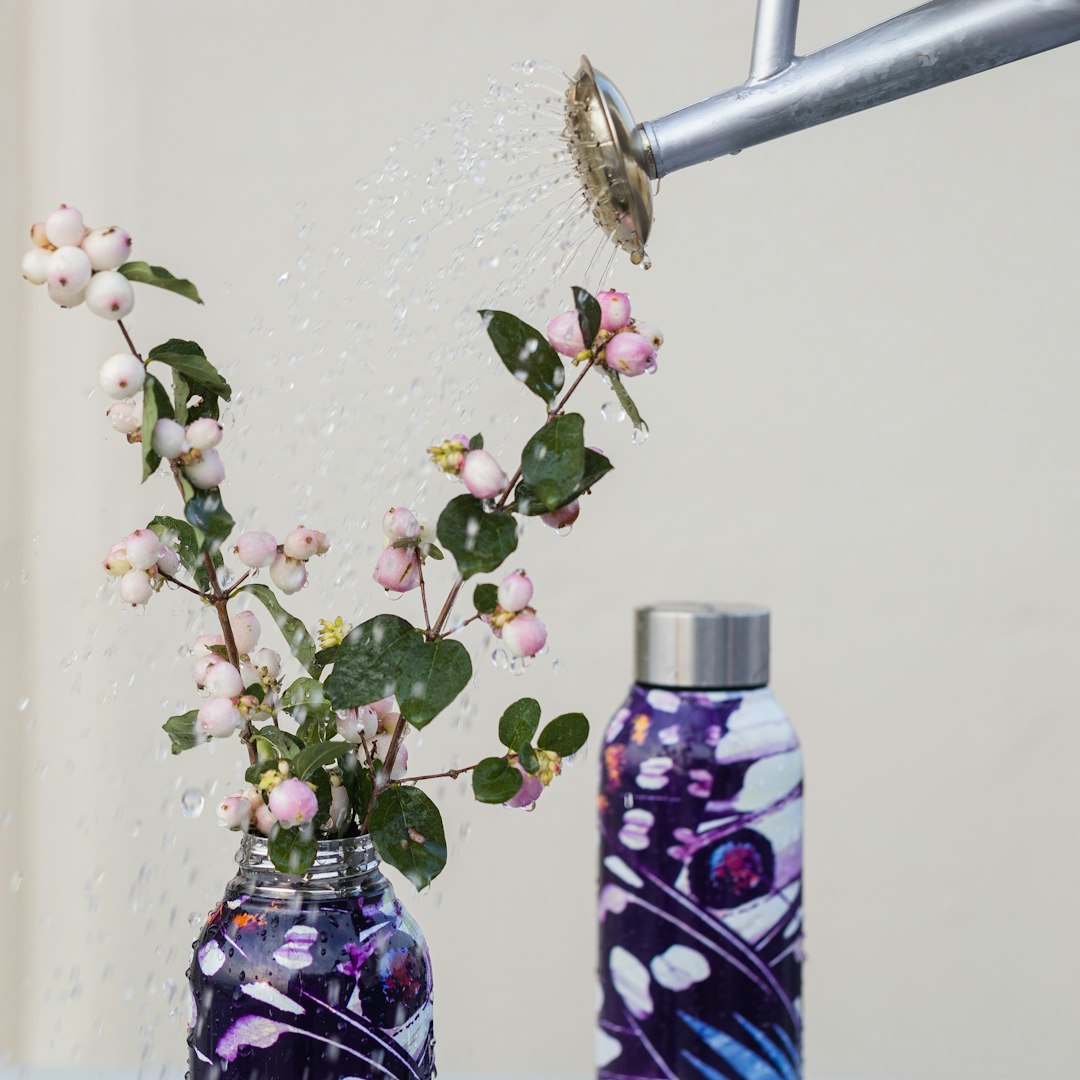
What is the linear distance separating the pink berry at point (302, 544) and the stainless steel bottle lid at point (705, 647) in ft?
0.55

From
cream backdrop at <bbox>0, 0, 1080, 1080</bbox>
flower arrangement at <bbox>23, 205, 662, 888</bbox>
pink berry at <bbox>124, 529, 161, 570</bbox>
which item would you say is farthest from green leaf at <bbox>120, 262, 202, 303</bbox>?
cream backdrop at <bbox>0, 0, 1080, 1080</bbox>

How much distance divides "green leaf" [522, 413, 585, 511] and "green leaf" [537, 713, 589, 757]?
0.10 meters

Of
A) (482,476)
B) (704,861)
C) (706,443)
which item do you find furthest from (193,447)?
(706,443)

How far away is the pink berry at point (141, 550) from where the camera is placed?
51cm

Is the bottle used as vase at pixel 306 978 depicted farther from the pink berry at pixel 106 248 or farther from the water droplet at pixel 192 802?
the pink berry at pixel 106 248

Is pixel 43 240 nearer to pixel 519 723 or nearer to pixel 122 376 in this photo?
pixel 122 376

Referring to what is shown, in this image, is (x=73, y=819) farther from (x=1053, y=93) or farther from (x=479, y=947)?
(x=1053, y=93)

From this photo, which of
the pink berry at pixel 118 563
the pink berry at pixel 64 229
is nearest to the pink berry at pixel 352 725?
the pink berry at pixel 118 563

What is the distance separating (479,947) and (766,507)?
57 cm

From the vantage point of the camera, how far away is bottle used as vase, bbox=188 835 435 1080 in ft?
1.62

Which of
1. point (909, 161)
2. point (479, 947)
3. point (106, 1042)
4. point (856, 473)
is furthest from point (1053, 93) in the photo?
point (106, 1042)

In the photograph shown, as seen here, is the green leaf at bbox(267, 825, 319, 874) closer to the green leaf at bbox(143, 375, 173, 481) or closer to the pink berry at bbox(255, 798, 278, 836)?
the pink berry at bbox(255, 798, 278, 836)

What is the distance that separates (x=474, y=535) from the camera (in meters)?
0.48

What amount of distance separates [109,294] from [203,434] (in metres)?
0.06
